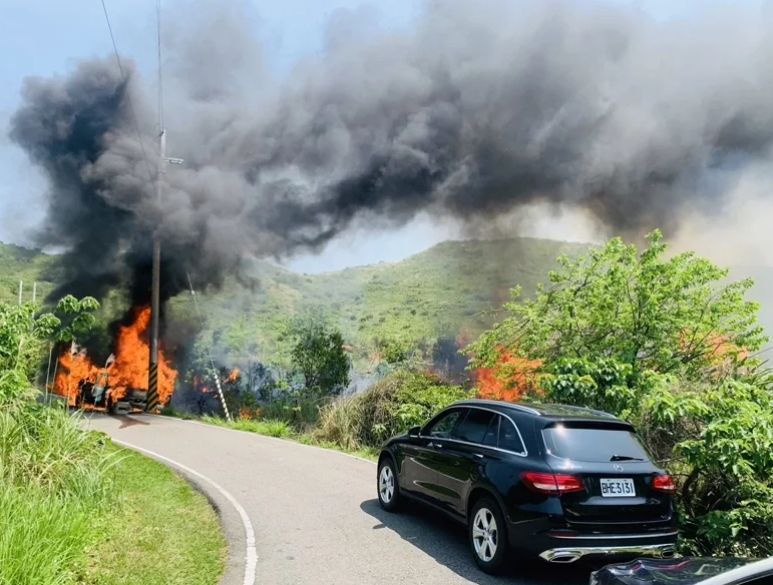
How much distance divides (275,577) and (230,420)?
1456cm

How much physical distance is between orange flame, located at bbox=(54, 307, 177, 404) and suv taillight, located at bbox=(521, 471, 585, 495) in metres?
21.4

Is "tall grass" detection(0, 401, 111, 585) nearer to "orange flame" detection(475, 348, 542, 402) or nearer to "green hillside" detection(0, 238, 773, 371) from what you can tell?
"orange flame" detection(475, 348, 542, 402)

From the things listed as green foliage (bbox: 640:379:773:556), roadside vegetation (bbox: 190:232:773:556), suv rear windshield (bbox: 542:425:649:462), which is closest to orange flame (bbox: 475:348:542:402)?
roadside vegetation (bbox: 190:232:773:556)

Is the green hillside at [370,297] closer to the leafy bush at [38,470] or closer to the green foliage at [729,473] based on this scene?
the leafy bush at [38,470]

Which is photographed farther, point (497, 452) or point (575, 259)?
point (575, 259)

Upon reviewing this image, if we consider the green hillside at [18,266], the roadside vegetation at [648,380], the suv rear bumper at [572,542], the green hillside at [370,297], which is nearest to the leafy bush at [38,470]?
the suv rear bumper at [572,542]

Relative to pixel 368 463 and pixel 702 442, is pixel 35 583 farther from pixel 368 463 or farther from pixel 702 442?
pixel 368 463

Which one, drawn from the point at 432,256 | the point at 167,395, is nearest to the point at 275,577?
the point at 167,395

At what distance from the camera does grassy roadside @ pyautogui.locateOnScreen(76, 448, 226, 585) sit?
487cm

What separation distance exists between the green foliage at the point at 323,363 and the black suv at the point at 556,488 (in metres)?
14.3

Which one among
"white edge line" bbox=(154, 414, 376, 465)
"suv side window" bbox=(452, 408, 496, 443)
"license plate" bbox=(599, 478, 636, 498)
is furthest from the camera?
"white edge line" bbox=(154, 414, 376, 465)

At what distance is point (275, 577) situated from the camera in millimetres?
5012

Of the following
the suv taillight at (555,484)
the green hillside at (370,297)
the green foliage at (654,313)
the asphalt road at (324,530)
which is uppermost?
the green hillside at (370,297)

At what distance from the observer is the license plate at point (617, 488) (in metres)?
4.82
